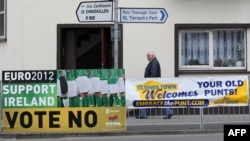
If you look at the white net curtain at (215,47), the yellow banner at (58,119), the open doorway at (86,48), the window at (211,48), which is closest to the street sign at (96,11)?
the yellow banner at (58,119)

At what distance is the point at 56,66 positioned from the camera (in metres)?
15.2

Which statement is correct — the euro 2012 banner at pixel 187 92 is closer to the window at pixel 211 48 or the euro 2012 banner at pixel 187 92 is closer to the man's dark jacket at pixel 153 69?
the man's dark jacket at pixel 153 69

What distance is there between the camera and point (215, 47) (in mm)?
15516

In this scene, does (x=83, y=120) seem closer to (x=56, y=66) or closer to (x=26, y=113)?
(x=26, y=113)

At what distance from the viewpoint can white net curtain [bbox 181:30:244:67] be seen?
15.4 metres

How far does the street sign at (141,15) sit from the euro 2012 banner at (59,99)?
1.33m

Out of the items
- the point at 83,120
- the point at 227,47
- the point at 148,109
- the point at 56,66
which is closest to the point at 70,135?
the point at 83,120

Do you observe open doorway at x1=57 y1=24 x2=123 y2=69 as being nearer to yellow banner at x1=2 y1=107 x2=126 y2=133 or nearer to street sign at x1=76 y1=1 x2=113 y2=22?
yellow banner at x1=2 y1=107 x2=126 y2=133

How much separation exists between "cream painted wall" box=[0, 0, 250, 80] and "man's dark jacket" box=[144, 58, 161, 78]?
3.38 feet

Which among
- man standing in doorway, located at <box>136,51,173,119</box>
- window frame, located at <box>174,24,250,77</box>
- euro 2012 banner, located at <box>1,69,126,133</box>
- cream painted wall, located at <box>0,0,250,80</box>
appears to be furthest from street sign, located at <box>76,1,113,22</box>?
window frame, located at <box>174,24,250,77</box>

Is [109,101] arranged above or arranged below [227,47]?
below

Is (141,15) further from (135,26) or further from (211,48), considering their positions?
(211,48)

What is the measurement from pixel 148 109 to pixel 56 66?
4.38 metres

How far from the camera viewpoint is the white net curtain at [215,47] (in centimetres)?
1538
